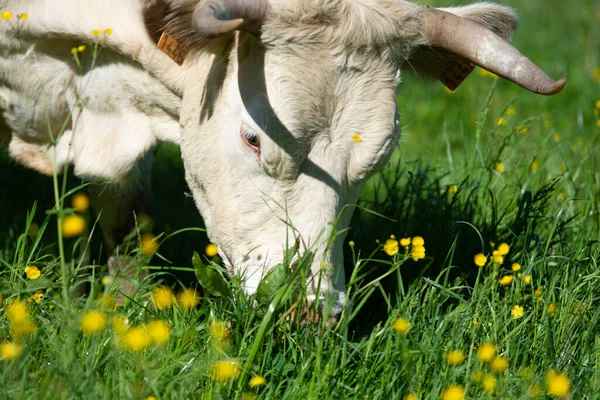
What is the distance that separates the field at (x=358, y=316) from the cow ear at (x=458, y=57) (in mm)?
345

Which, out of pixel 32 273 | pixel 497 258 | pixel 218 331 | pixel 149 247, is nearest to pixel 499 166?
pixel 497 258

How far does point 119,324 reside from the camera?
2.71m

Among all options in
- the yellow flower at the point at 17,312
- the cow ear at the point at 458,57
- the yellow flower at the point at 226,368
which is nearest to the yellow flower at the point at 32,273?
the yellow flower at the point at 17,312

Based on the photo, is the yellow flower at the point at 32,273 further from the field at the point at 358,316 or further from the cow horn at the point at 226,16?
the cow horn at the point at 226,16

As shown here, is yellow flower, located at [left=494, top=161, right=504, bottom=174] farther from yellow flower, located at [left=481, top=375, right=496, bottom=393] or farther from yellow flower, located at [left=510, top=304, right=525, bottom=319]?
yellow flower, located at [left=481, top=375, right=496, bottom=393]

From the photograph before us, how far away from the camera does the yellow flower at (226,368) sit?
255 cm

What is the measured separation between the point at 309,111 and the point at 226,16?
18.8 inches

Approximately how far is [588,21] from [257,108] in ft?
25.8

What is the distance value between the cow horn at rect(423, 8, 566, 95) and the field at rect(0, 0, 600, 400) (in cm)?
47

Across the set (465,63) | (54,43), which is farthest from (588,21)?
(54,43)

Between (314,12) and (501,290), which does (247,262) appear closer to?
(314,12)

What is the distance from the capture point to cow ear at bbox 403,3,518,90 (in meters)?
3.67

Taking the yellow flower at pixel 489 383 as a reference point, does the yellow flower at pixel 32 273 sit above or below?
below

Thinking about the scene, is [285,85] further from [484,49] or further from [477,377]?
[477,377]
